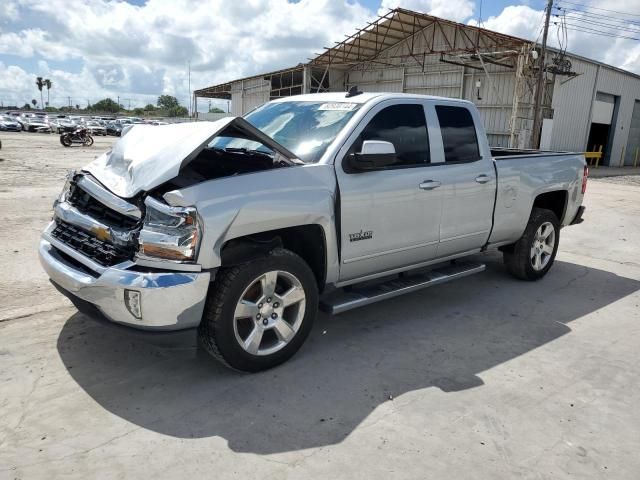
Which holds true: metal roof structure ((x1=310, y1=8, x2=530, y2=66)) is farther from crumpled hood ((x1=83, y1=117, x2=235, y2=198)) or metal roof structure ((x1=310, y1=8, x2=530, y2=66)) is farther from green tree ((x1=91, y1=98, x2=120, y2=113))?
green tree ((x1=91, y1=98, x2=120, y2=113))

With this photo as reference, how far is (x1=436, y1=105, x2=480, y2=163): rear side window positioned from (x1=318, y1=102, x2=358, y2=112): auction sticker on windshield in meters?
0.93

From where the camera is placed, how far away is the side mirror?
3789 millimetres

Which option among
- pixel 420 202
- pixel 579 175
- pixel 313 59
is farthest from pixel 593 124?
pixel 420 202

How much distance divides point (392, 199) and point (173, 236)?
1864 millimetres

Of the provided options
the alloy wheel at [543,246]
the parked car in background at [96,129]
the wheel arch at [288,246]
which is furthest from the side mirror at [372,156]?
the parked car in background at [96,129]

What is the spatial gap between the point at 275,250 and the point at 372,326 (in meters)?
1.45

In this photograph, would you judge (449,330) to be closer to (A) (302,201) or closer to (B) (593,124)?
(A) (302,201)

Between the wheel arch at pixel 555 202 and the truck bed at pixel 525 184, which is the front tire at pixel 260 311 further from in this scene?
the wheel arch at pixel 555 202

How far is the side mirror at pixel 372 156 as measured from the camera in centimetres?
379

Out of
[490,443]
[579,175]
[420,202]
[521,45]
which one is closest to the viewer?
[490,443]

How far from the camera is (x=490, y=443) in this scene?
2953mm

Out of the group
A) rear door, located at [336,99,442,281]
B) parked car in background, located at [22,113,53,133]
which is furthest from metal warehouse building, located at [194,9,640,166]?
parked car in background, located at [22,113,53,133]

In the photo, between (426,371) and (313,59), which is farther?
(313,59)

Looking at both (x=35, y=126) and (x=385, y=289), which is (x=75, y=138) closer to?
(x=35, y=126)
